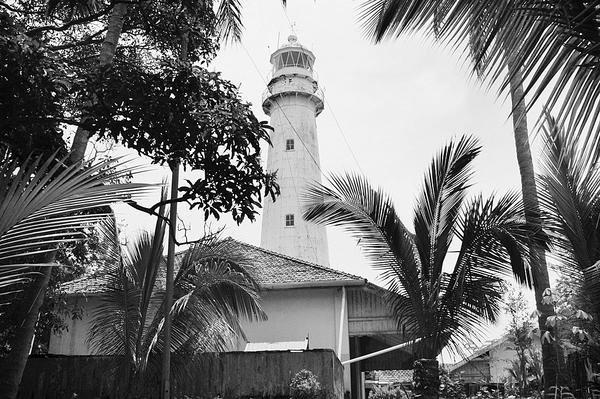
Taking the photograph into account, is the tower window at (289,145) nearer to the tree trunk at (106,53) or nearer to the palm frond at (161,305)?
the palm frond at (161,305)

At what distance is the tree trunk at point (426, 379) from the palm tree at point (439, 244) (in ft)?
0.06

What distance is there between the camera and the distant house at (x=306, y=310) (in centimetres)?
1612

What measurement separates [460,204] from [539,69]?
6758 mm

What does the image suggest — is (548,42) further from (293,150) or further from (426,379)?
(293,150)

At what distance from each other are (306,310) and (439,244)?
26.5 feet

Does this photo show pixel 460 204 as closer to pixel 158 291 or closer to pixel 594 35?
pixel 158 291

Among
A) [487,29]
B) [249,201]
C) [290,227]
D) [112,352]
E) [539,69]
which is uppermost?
[290,227]

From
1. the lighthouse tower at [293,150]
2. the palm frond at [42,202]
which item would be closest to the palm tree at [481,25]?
the palm frond at [42,202]

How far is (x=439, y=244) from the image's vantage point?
9016 mm

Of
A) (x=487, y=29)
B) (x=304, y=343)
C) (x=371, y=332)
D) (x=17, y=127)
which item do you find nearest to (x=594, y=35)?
(x=487, y=29)

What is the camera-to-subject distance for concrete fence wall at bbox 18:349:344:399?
11501 mm

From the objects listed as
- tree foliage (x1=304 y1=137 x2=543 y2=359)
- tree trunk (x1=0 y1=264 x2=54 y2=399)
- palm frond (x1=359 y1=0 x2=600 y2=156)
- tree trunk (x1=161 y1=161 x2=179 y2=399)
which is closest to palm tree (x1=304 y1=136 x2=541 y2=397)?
tree foliage (x1=304 y1=137 x2=543 y2=359)

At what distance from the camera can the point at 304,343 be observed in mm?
15625

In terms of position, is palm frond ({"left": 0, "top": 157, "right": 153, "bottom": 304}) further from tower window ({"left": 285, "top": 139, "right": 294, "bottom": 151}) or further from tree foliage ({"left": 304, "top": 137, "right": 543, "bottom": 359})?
tower window ({"left": 285, "top": 139, "right": 294, "bottom": 151})
